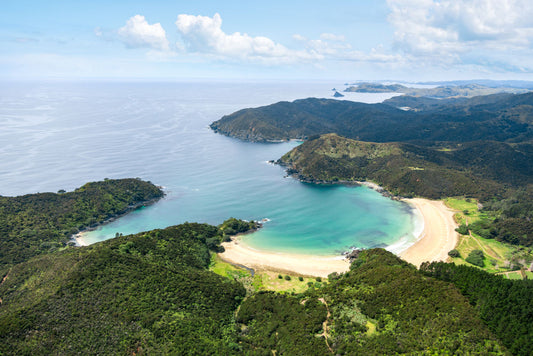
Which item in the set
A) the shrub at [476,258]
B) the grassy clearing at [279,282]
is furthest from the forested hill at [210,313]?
the shrub at [476,258]

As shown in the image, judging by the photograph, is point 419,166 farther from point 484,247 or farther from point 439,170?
point 484,247

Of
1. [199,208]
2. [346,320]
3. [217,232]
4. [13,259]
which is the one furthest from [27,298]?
[199,208]

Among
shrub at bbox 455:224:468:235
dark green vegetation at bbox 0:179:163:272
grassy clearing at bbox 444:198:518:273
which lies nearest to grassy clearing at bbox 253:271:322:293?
grassy clearing at bbox 444:198:518:273

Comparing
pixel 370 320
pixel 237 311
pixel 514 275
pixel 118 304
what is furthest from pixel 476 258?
pixel 118 304

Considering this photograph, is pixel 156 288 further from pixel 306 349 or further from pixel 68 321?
pixel 306 349

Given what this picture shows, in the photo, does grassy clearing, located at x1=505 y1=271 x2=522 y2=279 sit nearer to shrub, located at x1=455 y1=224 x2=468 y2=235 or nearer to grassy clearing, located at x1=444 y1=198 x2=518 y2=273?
grassy clearing, located at x1=444 y1=198 x2=518 y2=273

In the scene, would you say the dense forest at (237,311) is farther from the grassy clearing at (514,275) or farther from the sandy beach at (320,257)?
the grassy clearing at (514,275)

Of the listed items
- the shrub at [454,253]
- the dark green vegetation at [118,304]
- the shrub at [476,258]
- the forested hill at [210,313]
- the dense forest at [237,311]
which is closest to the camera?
the dense forest at [237,311]
